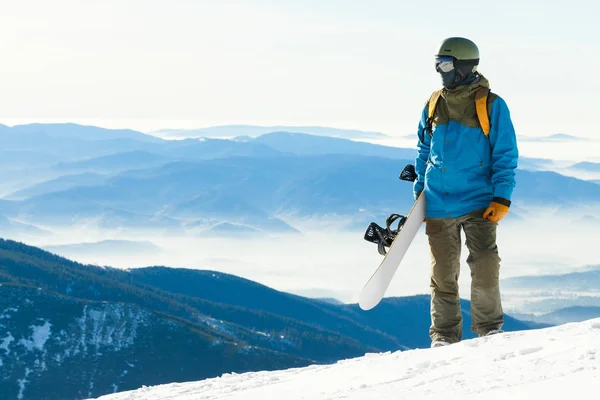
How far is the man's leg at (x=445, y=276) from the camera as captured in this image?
10.4 metres

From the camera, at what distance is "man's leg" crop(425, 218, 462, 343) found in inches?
411

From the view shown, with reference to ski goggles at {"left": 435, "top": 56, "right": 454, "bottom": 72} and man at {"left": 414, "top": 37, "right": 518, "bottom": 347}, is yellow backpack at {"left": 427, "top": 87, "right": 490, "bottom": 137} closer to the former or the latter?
man at {"left": 414, "top": 37, "right": 518, "bottom": 347}

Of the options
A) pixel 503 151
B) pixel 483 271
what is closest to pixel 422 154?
pixel 503 151

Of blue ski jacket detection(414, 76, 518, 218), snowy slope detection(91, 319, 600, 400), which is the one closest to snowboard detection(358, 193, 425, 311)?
blue ski jacket detection(414, 76, 518, 218)

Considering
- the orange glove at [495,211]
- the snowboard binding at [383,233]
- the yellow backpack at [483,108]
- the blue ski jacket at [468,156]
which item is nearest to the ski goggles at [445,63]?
the blue ski jacket at [468,156]

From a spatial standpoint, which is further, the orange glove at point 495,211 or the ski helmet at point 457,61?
the ski helmet at point 457,61

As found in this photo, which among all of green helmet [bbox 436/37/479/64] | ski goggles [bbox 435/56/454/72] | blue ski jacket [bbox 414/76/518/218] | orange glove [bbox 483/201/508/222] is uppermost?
green helmet [bbox 436/37/479/64]

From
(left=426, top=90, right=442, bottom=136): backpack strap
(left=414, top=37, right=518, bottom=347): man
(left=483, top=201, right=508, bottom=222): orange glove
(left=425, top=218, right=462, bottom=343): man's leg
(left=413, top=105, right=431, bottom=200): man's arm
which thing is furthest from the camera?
(left=413, top=105, right=431, bottom=200): man's arm

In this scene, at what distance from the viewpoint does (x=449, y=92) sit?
399 inches

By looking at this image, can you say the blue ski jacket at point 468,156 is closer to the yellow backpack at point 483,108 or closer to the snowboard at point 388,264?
the yellow backpack at point 483,108

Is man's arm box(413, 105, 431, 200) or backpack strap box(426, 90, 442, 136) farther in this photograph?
man's arm box(413, 105, 431, 200)

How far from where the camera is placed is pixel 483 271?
33.4ft

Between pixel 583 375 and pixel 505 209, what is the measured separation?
134 inches

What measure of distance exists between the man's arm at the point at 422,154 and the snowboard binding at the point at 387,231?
0.34 m
